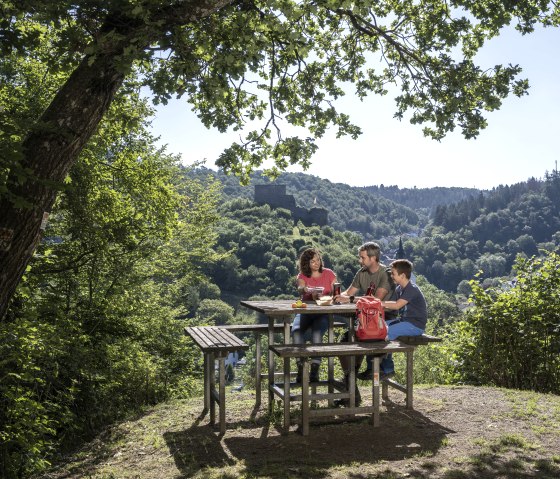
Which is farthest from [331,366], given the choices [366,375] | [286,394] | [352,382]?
[286,394]

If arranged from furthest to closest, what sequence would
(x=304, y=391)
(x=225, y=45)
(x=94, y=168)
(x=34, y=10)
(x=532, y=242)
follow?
(x=532, y=242) < (x=94, y=168) < (x=225, y=45) < (x=304, y=391) < (x=34, y=10)

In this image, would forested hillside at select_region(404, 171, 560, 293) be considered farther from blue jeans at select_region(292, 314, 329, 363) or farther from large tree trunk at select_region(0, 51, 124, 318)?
large tree trunk at select_region(0, 51, 124, 318)

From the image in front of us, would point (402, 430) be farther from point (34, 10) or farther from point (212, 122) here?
point (34, 10)

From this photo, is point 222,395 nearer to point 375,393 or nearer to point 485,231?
point 375,393

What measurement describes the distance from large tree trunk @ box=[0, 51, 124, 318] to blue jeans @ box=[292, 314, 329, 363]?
3.35 m

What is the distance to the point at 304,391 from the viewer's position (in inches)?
203

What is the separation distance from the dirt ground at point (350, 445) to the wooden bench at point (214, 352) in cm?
20

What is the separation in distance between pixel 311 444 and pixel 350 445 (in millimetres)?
327

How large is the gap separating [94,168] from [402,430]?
558 centimetres

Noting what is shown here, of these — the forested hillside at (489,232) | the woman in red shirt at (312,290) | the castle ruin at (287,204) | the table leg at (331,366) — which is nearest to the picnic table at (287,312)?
the table leg at (331,366)

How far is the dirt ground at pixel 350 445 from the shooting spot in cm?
432

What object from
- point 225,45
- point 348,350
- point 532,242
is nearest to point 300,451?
point 348,350

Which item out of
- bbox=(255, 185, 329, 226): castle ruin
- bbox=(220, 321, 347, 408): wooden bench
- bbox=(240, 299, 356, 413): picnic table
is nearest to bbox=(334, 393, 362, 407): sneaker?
bbox=(240, 299, 356, 413): picnic table

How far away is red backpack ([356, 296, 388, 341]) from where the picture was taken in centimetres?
555
